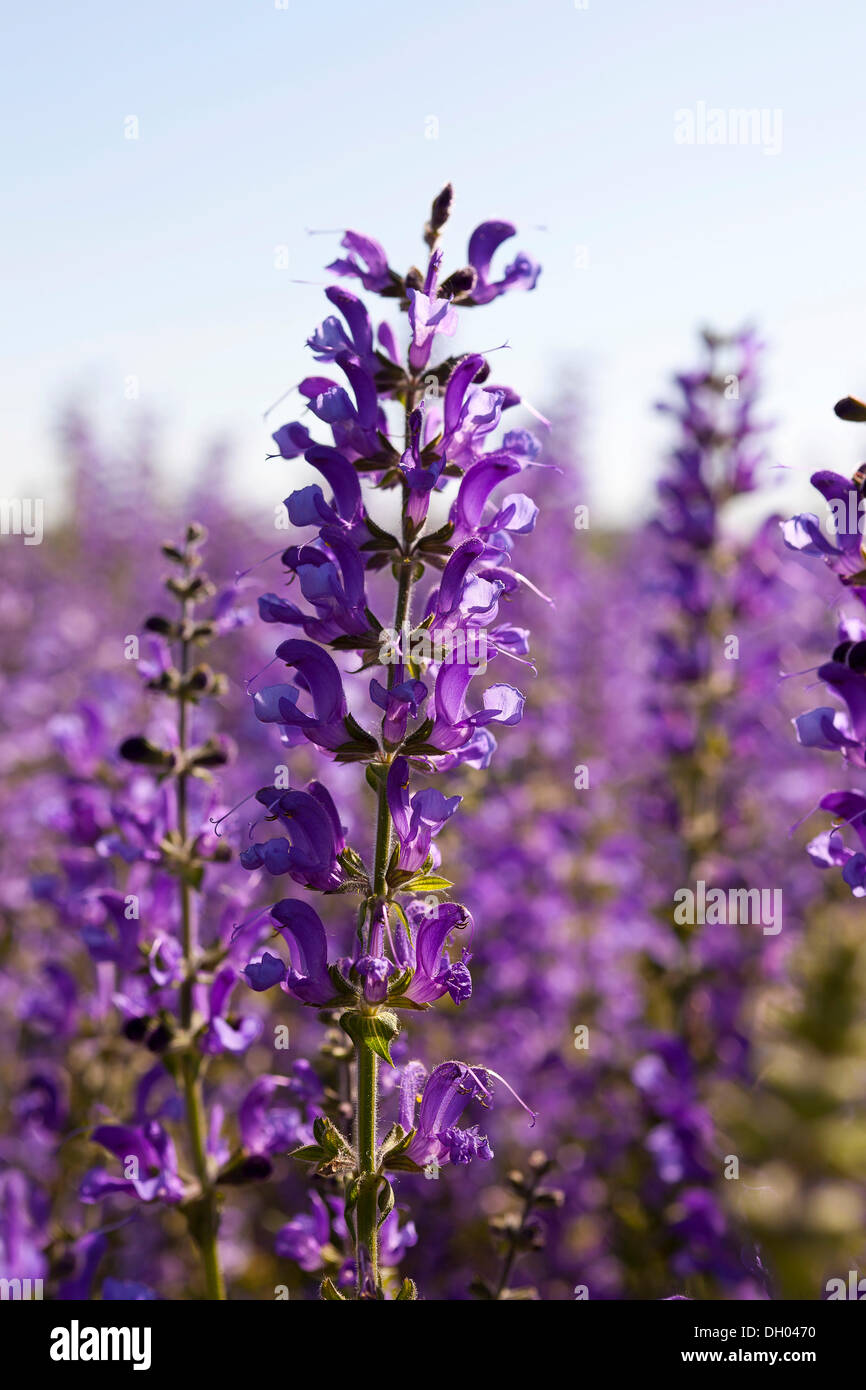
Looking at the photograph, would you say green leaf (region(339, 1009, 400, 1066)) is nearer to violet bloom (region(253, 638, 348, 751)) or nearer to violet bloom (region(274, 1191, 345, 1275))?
violet bloom (region(253, 638, 348, 751))

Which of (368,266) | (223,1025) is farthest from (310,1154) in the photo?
(368,266)

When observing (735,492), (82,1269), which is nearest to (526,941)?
(735,492)

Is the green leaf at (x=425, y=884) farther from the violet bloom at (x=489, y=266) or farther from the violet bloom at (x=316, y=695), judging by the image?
the violet bloom at (x=489, y=266)

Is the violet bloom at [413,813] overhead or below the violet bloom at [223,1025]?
overhead

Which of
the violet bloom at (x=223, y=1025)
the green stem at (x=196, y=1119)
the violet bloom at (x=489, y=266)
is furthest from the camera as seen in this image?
the violet bloom at (x=223, y=1025)

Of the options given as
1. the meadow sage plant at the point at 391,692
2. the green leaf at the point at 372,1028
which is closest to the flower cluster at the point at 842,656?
the meadow sage plant at the point at 391,692

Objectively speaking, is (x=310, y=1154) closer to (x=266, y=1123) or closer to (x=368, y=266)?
Answer: (x=266, y=1123)

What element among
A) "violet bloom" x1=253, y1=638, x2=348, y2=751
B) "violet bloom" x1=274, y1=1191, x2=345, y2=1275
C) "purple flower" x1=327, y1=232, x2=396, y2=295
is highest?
"purple flower" x1=327, y1=232, x2=396, y2=295

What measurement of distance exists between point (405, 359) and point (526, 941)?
5.35 meters

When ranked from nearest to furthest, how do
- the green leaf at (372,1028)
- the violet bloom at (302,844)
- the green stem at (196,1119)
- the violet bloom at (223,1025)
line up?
1. the green leaf at (372,1028)
2. the violet bloom at (302,844)
3. the green stem at (196,1119)
4. the violet bloom at (223,1025)

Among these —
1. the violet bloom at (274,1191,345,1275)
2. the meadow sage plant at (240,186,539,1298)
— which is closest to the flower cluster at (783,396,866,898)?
the meadow sage plant at (240,186,539,1298)

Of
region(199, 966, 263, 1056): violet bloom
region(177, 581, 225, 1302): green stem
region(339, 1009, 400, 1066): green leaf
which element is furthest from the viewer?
region(199, 966, 263, 1056): violet bloom
